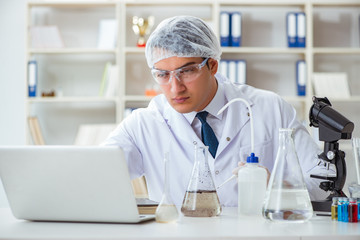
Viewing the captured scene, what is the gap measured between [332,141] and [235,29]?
2.80 metres

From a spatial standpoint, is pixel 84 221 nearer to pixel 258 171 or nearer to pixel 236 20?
pixel 258 171

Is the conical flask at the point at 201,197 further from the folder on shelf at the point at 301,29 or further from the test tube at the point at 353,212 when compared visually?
the folder on shelf at the point at 301,29

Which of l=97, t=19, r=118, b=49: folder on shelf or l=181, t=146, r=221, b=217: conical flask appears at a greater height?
l=97, t=19, r=118, b=49: folder on shelf

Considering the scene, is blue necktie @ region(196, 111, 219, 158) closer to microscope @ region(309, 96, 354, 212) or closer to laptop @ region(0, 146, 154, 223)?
microscope @ region(309, 96, 354, 212)

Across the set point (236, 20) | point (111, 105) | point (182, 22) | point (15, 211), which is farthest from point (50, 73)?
point (15, 211)

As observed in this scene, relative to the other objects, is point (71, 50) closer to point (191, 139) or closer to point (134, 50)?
point (134, 50)

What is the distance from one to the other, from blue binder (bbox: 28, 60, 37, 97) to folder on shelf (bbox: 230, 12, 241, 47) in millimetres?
1506

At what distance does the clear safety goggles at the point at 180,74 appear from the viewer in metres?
1.84

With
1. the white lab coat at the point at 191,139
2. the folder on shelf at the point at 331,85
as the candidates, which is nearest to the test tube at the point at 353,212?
the white lab coat at the point at 191,139

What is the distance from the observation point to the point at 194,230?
113 centimetres

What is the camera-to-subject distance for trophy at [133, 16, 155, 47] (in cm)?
423

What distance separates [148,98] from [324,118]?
270 cm

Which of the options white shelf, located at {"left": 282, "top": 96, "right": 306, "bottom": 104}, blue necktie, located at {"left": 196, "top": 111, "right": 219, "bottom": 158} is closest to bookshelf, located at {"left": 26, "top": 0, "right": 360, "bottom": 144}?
white shelf, located at {"left": 282, "top": 96, "right": 306, "bottom": 104}

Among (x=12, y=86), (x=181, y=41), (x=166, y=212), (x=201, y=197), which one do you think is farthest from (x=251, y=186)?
(x=12, y=86)
